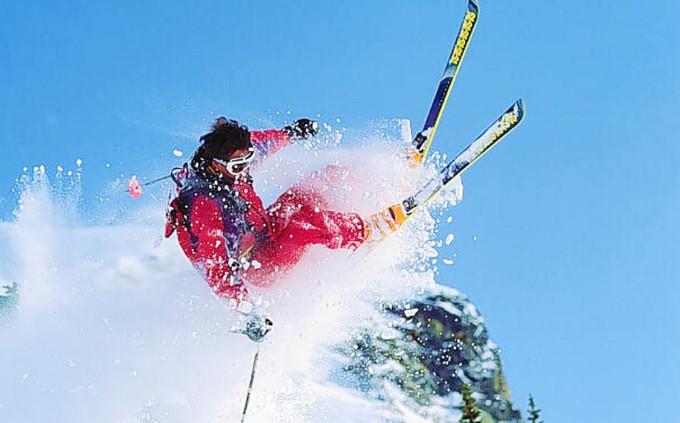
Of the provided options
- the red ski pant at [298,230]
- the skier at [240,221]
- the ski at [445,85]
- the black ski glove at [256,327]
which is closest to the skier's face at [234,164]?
the skier at [240,221]

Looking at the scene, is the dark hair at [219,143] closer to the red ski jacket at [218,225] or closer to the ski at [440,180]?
the red ski jacket at [218,225]

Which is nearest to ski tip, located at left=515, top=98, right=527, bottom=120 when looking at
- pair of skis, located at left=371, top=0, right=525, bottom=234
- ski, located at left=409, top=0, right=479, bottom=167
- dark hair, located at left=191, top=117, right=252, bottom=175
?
pair of skis, located at left=371, top=0, right=525, bottom=234

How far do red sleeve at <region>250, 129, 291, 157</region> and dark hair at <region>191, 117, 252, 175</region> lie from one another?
37cm

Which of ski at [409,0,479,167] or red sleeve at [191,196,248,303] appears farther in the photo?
ski at [409,0,479,167]

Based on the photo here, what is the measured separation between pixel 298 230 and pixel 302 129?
136 cm

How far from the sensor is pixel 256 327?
28.0 ft

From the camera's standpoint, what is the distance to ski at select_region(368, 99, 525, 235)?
8.88m

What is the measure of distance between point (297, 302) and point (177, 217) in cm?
240

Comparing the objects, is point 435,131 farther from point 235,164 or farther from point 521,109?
point 235,164

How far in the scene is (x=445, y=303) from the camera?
27188mm

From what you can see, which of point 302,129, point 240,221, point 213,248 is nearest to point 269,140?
point 302,129

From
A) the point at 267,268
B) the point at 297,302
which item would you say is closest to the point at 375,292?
the point at 297,302

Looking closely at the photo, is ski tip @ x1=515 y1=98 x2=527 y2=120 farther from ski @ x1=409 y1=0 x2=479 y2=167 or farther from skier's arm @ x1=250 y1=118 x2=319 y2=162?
skier's arm @ x1=250 y1=118 x2=319 y2=162

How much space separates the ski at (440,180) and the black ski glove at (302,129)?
4.31 feet
